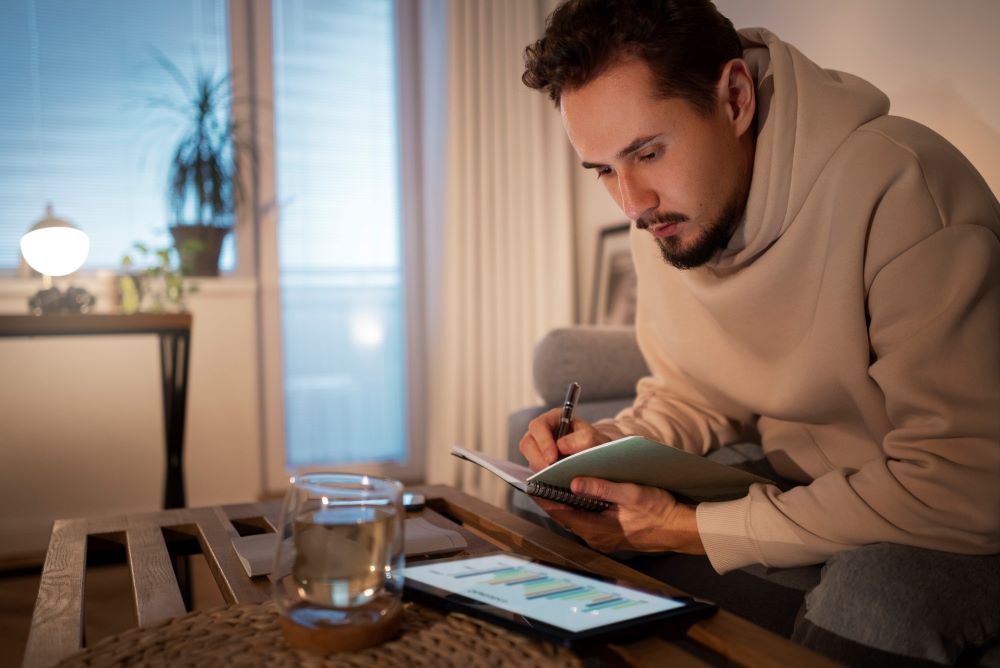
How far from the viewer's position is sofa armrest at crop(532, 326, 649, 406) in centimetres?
187

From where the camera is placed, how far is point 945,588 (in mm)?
780

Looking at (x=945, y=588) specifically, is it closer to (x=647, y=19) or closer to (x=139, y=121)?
(x=647, y=19)

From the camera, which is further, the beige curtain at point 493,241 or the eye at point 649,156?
the beige curtain at point 493,241

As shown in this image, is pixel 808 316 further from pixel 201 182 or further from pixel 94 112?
pixel 94 112

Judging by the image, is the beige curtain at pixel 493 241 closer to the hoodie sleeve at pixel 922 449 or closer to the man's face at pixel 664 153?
the man's face at pixel 664 153

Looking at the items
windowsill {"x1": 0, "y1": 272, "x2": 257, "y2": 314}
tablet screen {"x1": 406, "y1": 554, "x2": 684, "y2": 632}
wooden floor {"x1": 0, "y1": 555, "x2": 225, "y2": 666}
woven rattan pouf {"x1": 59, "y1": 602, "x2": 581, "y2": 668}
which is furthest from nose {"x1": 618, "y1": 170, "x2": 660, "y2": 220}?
windowsill {"x1": 0, "y1": 272, "x2": 257, "y2": 314}

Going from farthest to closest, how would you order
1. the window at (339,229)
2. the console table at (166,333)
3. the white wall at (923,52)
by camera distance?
the window at (339,229) → the console table at (166,333) → the white wall at (923,52)

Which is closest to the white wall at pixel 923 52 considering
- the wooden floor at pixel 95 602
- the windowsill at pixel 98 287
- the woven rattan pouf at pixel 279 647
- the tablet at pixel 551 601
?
the tablet at pixel 551 601

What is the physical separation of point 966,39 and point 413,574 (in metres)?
1.43

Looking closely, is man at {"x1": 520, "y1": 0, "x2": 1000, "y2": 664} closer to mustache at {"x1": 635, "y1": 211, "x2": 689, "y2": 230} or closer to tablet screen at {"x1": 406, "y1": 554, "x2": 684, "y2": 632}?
mustache at {"x1": 635, "y1": 211, "x2": 689, "y2": 230}

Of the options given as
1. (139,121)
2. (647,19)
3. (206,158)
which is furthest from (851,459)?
(139,121)

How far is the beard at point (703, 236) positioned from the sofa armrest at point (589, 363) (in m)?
0.66

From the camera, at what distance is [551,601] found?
715mm

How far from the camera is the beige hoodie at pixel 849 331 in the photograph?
869mm
